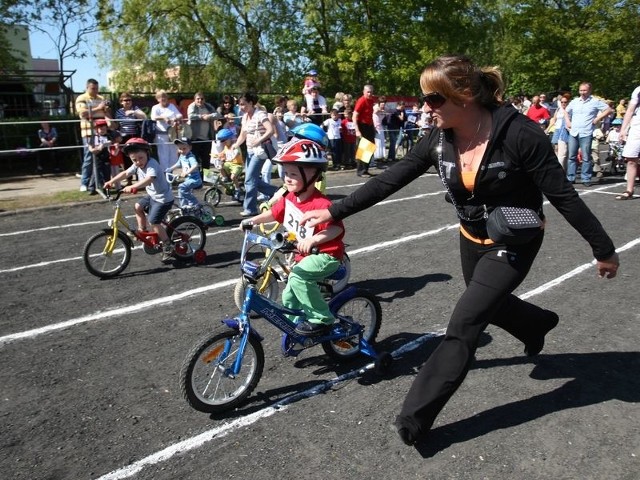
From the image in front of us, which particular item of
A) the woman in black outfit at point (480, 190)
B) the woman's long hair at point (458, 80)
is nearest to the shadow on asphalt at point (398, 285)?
the woman in black outfit at point (480, 190)

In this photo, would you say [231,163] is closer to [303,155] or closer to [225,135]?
[225,135]

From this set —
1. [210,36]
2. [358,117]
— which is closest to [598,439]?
[358,117]

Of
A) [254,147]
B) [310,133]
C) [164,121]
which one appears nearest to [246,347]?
[310,133]

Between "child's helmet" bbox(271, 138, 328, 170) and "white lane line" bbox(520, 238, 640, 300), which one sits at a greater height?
"child's helmet" bbox(271, 138, 328, 170)

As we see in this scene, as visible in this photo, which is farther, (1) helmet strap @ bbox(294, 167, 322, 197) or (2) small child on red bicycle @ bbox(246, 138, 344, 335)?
(1) helmet strap @ bbox(294, 167, 322, 197)

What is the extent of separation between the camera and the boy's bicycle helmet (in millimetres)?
4039

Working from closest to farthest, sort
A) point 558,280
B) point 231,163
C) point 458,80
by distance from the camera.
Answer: point 458,80 < point 558,280 < point 231,163

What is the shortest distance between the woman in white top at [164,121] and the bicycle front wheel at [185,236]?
5.96 meters

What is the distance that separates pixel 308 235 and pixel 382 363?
109 centimetres

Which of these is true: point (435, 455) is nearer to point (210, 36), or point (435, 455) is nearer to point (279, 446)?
point (279, 446)

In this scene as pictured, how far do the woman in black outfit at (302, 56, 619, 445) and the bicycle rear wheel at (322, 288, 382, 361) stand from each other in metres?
1.18

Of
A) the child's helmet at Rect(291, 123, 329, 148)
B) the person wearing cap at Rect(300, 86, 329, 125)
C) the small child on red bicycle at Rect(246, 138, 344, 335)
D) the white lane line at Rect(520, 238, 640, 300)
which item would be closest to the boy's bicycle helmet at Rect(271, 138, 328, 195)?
the small child on red bicycle at Rect(246, 138, 344, 335)

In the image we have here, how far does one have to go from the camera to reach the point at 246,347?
3.79 m

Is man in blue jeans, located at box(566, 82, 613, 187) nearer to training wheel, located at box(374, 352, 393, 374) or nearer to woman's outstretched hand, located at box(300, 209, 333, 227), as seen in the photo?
training wheel, located at box(374, 352, 393, 374)
